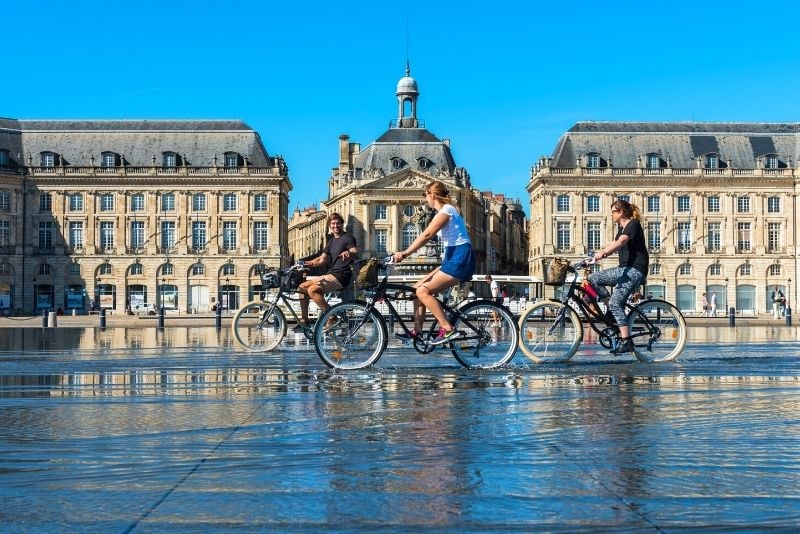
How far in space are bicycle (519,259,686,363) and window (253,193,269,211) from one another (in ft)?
241

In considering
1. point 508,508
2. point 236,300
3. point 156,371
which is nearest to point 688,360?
point 156,371

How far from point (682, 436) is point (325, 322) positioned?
15.6 feet

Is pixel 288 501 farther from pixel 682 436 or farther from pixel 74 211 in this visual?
pixel 74 211

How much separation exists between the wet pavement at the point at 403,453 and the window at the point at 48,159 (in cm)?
7576

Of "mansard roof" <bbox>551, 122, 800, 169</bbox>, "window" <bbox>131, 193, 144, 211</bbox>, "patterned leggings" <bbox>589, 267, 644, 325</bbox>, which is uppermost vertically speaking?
"mansard roof" <bbox>551, 122, 800, 169</bbox>

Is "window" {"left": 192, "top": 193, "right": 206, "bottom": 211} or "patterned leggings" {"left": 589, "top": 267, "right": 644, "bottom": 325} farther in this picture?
"window" {"left": 192, "top": 193, "right": 206, "bottom": 211}

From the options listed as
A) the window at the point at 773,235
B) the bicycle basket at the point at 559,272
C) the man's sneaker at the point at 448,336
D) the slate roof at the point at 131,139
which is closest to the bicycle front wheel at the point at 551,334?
the bicycle basket at the point at 559,272

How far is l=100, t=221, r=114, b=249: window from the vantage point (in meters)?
82.0

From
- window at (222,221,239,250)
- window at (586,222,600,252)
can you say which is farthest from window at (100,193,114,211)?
window at (586,222,600,252)

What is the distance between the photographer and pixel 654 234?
84.1m

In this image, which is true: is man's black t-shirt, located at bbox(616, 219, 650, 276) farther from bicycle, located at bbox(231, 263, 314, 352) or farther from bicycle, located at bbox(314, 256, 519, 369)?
bicycle, located at bbox(231, 263, 314, 352)

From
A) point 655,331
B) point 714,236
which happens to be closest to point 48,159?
point 714,236

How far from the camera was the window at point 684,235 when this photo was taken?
84.1 m

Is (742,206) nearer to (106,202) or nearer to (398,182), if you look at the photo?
(398,182)
